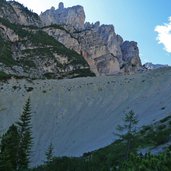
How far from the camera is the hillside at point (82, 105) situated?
179ft

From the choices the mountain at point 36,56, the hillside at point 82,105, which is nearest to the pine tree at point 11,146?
the hillside at point 82,105

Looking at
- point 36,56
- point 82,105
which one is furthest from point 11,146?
point 36,56

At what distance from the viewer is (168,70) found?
284 ft

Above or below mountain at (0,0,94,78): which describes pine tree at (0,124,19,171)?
below

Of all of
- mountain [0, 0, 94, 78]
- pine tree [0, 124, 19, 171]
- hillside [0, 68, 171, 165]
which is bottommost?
pine tree [0, 124, 19, 171]

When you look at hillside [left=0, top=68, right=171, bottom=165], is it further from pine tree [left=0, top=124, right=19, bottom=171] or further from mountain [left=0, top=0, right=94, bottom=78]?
mountain [left=0, top=0, right=94, bottom=78]

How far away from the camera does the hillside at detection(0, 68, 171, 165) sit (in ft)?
179

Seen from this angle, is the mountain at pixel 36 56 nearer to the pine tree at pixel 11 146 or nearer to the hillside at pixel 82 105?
the hillside at pixel 82 105

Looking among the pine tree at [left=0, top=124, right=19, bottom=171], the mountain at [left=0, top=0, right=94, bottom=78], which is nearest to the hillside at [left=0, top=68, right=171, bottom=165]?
the pine tree at [left=0, top=124, right=19, bottom=171]

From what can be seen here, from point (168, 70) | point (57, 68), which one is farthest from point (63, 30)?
point (168, 70)

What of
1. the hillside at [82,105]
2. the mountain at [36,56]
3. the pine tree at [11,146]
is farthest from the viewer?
the mountain at [36,56]

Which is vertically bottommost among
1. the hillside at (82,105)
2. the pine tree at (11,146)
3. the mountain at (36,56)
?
the pine tree at (11,146)

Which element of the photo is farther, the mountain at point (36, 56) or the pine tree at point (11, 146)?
the mountain at point (36, 56)

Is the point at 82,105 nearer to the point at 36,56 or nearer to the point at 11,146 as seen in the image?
the point at 11,146
